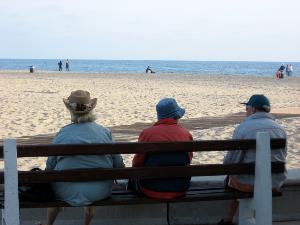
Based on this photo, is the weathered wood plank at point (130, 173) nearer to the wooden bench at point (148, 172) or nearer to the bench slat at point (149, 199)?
the wooden bench at point (148, 172)

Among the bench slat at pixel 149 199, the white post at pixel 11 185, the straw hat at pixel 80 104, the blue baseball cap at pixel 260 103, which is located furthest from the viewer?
the blue baseball cap at pixel 260 103

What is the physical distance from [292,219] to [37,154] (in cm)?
241

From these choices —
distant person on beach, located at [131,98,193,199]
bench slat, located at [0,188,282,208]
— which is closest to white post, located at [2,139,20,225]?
bench slat, located at [0,188,282,208]

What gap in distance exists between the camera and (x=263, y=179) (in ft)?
13.8

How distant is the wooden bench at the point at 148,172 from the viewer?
3.73m

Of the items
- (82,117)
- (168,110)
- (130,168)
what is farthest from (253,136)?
(82,117)

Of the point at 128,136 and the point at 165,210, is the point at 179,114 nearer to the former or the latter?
the point at 165,210

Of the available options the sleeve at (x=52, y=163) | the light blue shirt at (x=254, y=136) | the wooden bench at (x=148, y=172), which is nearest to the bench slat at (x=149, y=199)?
the wooden bench at (x=148, y=172)

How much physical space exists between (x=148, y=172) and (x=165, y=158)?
195 mm

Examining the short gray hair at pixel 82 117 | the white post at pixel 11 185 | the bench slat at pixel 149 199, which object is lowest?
the bench slat at pixel 149 199

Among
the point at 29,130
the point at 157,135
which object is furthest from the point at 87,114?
the point at 29,130

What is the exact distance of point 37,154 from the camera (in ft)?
12.3

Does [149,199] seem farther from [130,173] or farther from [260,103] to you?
[260,103]

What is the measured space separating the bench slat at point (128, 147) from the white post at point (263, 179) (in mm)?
72
